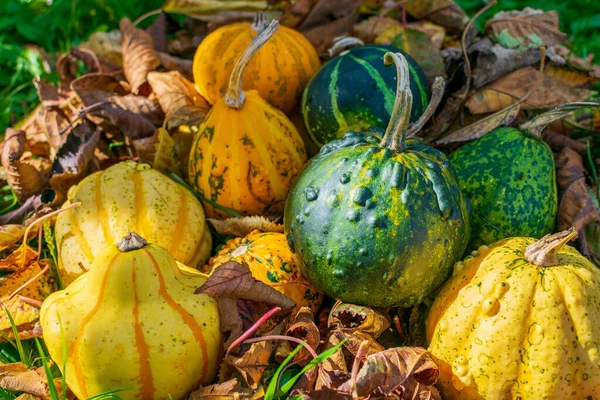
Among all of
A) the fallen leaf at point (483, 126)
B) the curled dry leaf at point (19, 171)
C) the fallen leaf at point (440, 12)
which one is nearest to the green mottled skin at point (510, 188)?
the fallen leaf at point (483, 126)

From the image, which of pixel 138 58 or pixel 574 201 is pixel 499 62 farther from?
pixel 138 58

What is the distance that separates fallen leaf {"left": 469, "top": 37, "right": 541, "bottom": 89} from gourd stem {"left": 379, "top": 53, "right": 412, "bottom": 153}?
1186mm

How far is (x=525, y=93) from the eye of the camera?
364cm

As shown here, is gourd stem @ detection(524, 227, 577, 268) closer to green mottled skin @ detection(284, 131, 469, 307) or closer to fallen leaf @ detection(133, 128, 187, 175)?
green mottled skin @ detection(284, 131, 469, 307)

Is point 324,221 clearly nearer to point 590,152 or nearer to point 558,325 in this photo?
point 558,325

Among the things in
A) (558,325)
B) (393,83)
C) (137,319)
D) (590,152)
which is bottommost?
(590,152)

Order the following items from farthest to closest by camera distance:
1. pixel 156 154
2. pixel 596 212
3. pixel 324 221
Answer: pixel 156 154, pixel 596 212, pixel 324 221

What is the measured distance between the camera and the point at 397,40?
161 inches

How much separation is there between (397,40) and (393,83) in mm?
862

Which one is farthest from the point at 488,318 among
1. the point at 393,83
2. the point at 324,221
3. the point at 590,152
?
the point at 590,152

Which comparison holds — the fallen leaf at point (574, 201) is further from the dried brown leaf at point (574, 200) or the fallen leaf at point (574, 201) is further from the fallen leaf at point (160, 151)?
the fallen leaf at point (160, 151)

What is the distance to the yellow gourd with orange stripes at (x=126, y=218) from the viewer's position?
2.98m

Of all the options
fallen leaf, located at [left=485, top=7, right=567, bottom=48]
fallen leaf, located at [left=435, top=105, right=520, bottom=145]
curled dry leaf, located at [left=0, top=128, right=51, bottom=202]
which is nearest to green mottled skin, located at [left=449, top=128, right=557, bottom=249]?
fallen leaf, located at [left=435, top=105, right=520, bottom=145]

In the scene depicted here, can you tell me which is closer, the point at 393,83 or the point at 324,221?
the point at 324,221
